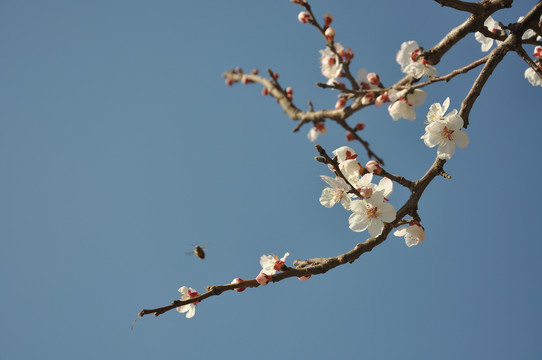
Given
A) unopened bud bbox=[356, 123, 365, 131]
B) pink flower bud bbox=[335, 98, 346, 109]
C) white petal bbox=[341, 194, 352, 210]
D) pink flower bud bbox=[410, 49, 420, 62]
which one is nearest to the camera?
white petal bbox=[341, 194, 352, 210]

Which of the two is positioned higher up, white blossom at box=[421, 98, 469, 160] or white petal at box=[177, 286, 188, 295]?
white blossom at box=[421, 98, 469, 160]

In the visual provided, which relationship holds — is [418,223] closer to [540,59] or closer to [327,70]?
[540,59]

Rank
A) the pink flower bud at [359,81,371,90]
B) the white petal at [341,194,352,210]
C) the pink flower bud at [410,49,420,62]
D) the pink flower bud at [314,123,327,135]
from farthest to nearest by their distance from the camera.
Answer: the pink flower bud at [314,123,327,135] → the pink flower bud at [359,81,371,90] → the pink flower bud at [410,49,420,62] → the white petal at [341,194,352,210]

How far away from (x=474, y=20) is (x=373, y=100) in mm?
946

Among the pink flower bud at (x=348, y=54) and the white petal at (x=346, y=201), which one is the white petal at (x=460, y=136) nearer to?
the white petal at (x=346, y=201)

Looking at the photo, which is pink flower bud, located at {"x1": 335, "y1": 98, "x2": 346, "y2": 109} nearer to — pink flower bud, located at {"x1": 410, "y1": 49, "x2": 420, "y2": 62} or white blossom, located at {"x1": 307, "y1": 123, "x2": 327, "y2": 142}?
white blossom, located at {"x1": 307, "y1": 123, "x2": 327, "y2": 142}

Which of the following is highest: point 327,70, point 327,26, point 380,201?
point 327,26

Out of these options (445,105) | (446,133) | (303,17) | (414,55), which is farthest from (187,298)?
(303,17)

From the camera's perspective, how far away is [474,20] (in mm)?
2277

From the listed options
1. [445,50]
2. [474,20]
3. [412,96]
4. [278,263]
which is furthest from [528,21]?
[278,263]

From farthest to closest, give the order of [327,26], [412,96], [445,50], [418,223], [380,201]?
[327,26]
[412,96]
[445,50]
[418,223]
[380,201]

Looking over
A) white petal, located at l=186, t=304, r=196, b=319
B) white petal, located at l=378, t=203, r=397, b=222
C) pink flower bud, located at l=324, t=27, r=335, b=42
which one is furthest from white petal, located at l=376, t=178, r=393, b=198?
pink flower bud, located at l=324, t=27, r=335, b=42

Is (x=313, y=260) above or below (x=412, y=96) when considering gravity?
below

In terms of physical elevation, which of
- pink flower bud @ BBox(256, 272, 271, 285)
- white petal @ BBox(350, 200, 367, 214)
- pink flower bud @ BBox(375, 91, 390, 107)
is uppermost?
pink flower bud @ BBox(375, 91, 390, 107)
